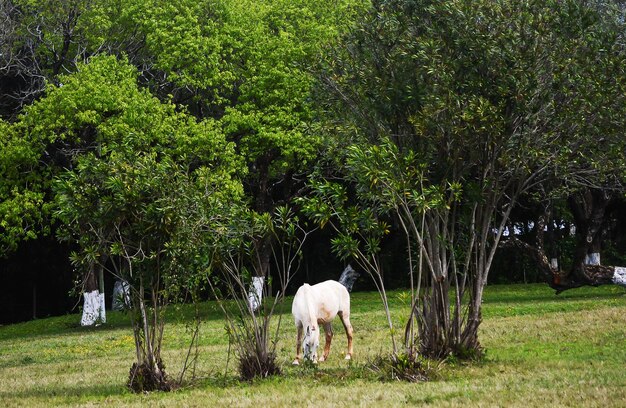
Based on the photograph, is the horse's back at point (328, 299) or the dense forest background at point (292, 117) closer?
the dense forest background at point (292, 117)

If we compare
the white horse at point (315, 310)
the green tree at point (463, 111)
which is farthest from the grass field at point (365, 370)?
the green tree at point (463, 111)

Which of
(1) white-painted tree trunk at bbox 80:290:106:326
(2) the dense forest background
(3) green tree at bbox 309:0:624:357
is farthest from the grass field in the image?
(1) white-painted tree trunk at bbox 80:290:106:326

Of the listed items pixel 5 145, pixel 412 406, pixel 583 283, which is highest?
pixel 5 145

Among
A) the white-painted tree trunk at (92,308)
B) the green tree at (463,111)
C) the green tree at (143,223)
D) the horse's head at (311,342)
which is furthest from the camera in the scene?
the white-painted tree trunk at (92,308)

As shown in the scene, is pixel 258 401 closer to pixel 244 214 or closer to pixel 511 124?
pixel 244 214

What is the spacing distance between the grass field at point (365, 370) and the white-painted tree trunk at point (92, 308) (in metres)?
4.35

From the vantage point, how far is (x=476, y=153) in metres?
20.4

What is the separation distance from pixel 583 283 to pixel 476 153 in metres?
21.5

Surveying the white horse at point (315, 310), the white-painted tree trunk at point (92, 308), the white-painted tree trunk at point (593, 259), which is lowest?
the white horse at point (315, 310)

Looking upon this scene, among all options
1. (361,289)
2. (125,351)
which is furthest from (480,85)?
(361,289)

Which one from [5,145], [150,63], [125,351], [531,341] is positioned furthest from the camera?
[150,63]

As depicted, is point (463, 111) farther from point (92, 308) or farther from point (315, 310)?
point (92, 308)

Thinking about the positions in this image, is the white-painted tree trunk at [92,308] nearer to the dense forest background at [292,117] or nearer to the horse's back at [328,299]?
the dense forest background at [292,117]

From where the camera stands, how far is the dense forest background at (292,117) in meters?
19.5
